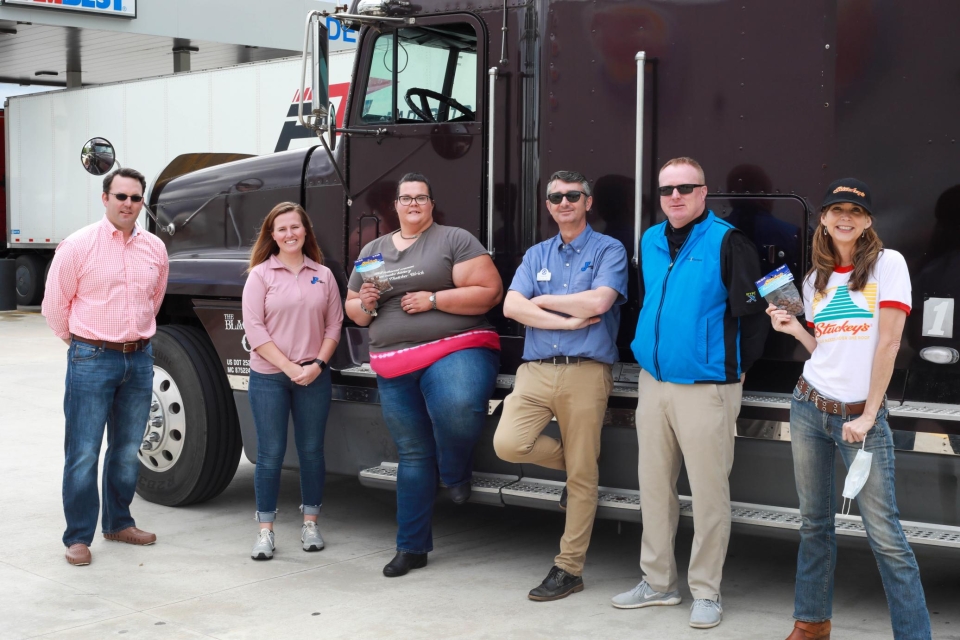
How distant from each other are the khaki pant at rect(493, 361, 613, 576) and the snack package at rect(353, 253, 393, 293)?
2.49ft

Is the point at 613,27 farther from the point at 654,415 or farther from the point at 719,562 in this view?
the point at 719,562

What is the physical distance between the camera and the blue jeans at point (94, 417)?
5445 mm

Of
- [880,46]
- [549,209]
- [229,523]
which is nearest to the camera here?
[880,46]

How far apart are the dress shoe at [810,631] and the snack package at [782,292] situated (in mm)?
1152

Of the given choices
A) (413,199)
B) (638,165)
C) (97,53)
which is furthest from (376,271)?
(97,53)

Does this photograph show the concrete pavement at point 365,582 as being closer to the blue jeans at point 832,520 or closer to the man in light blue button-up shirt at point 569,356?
the blue jeans at point 832,520

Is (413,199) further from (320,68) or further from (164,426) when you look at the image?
(164,426)

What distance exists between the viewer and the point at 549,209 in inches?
192

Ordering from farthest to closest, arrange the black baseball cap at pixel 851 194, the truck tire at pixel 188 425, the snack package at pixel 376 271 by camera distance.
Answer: the truck tire at pixel 188 425, the snack package at pixel 376 271, the black baseball cap at pixel 851 194

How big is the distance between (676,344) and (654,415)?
324mm

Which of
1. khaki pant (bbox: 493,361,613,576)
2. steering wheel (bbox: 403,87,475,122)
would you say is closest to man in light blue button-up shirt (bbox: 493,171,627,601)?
khaki pant (bbox: 493,361,613,576)

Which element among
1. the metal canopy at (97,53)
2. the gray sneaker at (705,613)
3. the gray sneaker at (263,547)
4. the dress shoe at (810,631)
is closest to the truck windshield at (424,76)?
the gray sneaker at (263,547)

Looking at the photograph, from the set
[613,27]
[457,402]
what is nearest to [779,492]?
[457,402]

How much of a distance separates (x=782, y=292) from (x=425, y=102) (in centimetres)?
225
